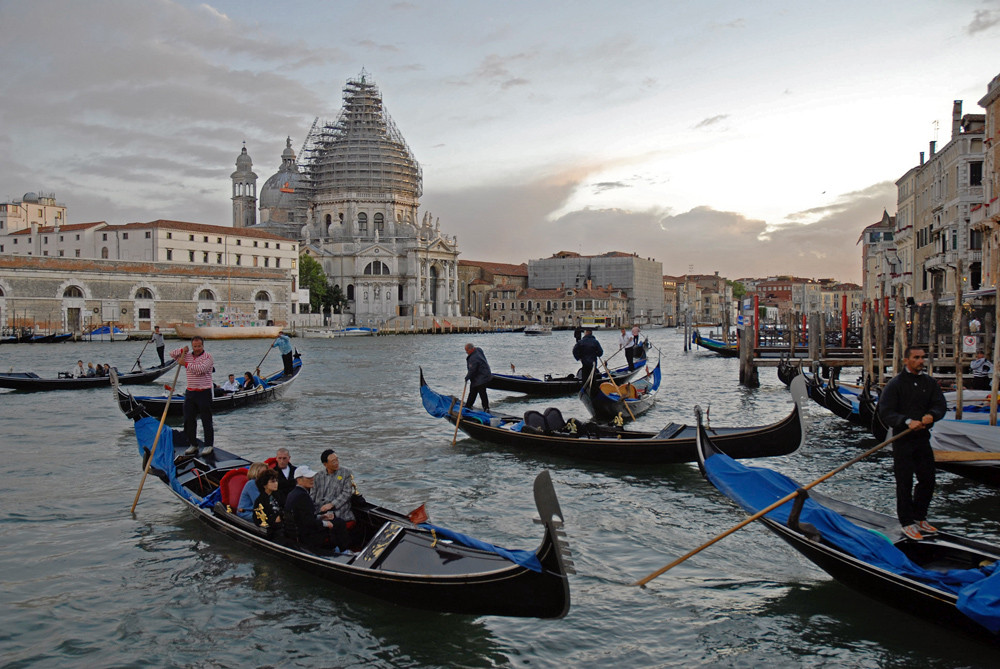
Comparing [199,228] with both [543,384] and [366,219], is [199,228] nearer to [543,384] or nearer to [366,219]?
[366,219]

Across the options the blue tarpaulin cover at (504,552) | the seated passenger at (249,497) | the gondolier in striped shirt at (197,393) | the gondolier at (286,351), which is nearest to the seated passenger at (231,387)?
the gondolier at (286,351)

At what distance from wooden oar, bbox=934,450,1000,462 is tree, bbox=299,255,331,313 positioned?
55.9 m

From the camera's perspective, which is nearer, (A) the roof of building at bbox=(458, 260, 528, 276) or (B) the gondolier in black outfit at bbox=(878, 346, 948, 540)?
(B) the gondolier in black outfit at bbox=(878, 346, 948, 540)

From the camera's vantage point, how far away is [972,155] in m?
18.9

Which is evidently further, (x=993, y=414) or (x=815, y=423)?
(x=815, y=423)

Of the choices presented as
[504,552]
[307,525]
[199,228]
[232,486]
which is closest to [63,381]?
[232,486]

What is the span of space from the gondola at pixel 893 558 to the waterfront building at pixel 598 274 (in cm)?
7546

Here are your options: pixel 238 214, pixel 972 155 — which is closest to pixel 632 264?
pixel 238 214

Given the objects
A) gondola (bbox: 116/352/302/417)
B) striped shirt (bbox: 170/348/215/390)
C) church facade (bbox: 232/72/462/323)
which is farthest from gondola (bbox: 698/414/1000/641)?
church facade (bbox: 232/72/462/323)

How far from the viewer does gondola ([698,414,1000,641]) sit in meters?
3.66

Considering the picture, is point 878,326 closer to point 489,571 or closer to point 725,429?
point 725,429

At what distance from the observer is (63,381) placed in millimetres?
16031

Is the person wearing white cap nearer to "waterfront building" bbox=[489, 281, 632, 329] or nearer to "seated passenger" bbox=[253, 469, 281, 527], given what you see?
"seated passenger" bbox=[253, 469, 281, 527]

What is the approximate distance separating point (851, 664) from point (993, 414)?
4.52m
